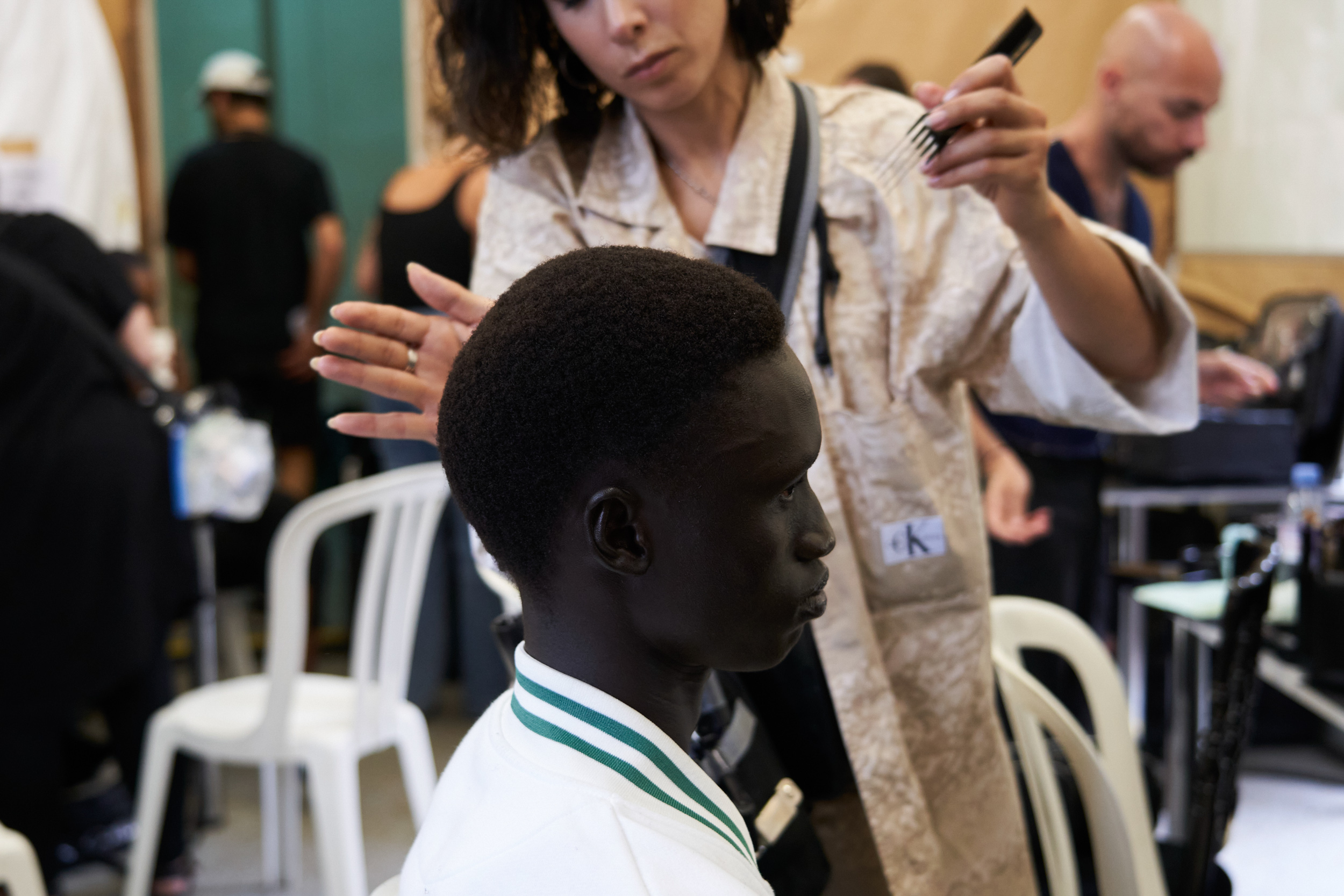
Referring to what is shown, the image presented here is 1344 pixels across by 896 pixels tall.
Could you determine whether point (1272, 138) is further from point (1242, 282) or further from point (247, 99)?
point (247, 99)

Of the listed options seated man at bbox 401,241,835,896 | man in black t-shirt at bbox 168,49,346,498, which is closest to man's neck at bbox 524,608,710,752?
seated man at bbox 401,241,835,896

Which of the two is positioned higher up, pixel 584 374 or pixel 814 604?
pixel 584 374

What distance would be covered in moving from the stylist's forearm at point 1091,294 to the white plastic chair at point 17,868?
1276mm

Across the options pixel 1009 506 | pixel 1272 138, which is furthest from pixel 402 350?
pixel 1272 138

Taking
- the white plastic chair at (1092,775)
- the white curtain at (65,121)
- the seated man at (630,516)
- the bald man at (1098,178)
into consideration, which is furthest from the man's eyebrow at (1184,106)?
the white curtain at (65,121)

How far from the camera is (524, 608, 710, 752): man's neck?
655mm

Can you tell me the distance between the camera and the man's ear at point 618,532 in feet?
2.06

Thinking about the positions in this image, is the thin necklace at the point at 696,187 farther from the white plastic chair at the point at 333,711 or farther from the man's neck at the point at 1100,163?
the man's neck at the point at 1100,163

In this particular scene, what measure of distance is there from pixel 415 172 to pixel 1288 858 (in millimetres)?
2734

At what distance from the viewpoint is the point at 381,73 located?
4.68 m

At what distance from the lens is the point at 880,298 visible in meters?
1.04

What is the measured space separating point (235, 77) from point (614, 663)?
4117 mm

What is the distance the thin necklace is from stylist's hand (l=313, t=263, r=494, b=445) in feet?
0.84

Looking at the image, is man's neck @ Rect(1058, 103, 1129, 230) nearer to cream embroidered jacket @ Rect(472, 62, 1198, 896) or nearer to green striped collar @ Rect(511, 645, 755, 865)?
cream embroidered jacket @ Rect(472, 62, 1198, 896)
